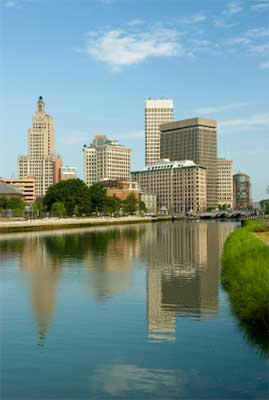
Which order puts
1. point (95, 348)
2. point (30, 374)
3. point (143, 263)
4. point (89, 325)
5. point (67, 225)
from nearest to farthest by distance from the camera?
point (30, 374) < point (95, 348) < point (89, 325) < point (143, 263) < point (67, 225)

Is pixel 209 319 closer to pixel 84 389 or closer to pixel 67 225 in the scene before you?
pixel 84 389

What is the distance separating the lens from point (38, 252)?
59.9 meters

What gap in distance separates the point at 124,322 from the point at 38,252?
121 ft

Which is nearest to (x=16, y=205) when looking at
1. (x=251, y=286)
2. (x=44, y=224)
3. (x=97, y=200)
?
(x=97, y=200)

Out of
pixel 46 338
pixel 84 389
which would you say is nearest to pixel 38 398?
pixel 84 389

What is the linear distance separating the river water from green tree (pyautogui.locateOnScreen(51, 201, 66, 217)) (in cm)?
12894

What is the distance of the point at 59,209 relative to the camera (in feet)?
551

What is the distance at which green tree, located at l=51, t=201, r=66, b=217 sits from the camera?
168 metres

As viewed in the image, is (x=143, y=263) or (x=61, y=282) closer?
(x=61, y=282)

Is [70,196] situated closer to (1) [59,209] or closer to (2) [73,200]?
(2) [73,200]

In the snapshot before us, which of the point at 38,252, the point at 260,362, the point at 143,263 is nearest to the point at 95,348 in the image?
the point at 260,362

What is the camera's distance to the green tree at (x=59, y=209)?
168125 millimetres

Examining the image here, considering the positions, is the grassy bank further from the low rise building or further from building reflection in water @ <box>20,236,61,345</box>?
the low rise building

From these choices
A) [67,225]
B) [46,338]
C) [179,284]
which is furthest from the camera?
[67,225]
